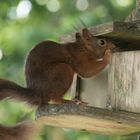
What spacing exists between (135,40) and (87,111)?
1.37 feet

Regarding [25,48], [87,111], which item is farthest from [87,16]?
[87,111]

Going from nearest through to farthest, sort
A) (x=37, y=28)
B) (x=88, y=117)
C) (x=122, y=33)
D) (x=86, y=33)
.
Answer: (x=88, y=117) → (x=122, y=33) → (x=86, y=33) → (x=37, y=28)

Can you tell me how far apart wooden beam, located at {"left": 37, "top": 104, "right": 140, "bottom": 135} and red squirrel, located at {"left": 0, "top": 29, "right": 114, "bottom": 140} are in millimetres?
88

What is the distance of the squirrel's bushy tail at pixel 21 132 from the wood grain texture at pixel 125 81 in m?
0.32

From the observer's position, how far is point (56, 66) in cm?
285

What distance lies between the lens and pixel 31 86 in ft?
9.27

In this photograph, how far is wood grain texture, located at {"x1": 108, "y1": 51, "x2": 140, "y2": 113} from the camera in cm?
274

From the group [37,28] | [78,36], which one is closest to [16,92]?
[78,36]

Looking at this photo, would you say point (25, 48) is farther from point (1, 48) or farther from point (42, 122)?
point (42, 122)

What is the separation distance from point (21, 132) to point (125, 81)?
46 centimetres

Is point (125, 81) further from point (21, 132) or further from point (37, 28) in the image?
point (37, 28)

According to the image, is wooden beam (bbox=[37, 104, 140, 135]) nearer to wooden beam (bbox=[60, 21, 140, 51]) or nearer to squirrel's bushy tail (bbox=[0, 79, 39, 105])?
squirrel's bushy tail (bbox=[0, 79, 39, 105])

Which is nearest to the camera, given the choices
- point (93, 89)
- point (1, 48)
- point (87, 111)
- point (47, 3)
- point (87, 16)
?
point (87, 111)

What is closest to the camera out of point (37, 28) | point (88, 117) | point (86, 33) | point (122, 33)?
point (88, 117)
